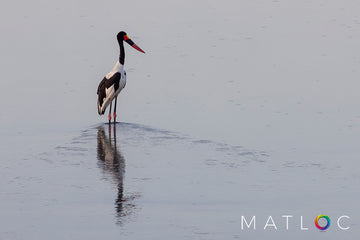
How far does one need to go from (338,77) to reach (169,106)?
4251 millimetres

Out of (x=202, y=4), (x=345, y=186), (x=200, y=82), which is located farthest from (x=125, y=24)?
(x=345, y=186)

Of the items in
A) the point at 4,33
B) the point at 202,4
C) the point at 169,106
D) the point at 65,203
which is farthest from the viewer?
the point at 202,4

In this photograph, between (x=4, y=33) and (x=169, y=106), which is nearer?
(x=169, y=106)

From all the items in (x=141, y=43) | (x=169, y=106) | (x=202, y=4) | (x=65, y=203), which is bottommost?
(x=65, y=203)

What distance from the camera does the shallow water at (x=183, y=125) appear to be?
32.2 ft

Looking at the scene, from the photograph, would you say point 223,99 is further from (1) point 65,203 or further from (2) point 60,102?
(1) point 65,203

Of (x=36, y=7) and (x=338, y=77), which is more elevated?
(x=36, y=7)

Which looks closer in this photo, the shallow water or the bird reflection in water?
the shallow water

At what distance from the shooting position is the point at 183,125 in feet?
50.0

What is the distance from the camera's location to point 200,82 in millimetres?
18578

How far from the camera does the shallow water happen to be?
9812 mm

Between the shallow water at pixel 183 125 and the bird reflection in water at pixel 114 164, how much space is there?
0.03m

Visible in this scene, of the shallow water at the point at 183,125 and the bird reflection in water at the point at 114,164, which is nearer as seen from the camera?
the shallow water at the point at 183,125

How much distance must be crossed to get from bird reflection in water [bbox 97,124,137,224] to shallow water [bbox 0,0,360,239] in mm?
28
